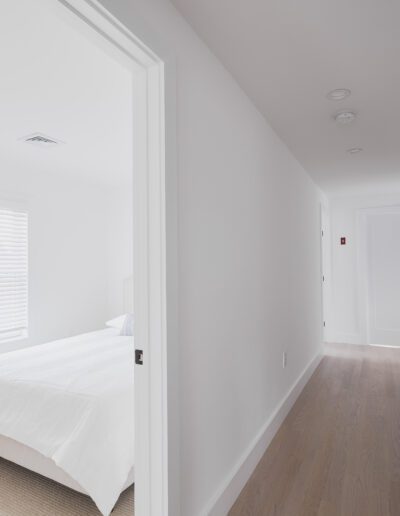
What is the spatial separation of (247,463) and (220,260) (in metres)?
1.22

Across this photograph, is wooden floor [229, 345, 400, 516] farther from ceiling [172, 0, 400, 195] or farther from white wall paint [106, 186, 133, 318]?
white wall paint [106, 186, 133, 318]

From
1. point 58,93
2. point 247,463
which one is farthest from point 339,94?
point 247,463

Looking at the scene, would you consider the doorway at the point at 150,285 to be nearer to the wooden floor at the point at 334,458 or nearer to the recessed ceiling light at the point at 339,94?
the wooden floor at the point at 334,458

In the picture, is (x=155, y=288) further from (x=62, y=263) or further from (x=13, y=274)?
(x=62, y=263)

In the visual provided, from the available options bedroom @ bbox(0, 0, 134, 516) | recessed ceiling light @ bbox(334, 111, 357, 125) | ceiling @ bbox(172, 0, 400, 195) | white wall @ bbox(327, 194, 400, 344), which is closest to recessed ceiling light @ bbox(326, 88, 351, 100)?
ceiling @ bbox(172, 0, 400, 195)

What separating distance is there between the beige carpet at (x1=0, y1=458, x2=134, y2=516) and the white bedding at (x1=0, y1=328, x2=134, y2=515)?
21 centimetres

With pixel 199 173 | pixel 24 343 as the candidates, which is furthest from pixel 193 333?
pixel 24 343

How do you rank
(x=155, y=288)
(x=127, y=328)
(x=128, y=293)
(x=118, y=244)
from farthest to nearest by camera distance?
(x=118, y=244), (x=128, y=293), (x=127, y=328), (x=155, y=288)

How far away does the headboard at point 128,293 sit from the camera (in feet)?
16.2

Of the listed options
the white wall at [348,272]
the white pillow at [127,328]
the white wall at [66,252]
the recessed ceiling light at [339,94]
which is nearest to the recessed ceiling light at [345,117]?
the recessed ceiling light at [339,94]

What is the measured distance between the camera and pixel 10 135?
3061 millimetres

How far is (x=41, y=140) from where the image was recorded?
10.5ft

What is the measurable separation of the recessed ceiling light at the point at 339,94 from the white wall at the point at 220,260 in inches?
19.0

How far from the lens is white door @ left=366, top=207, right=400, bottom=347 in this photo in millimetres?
5598
